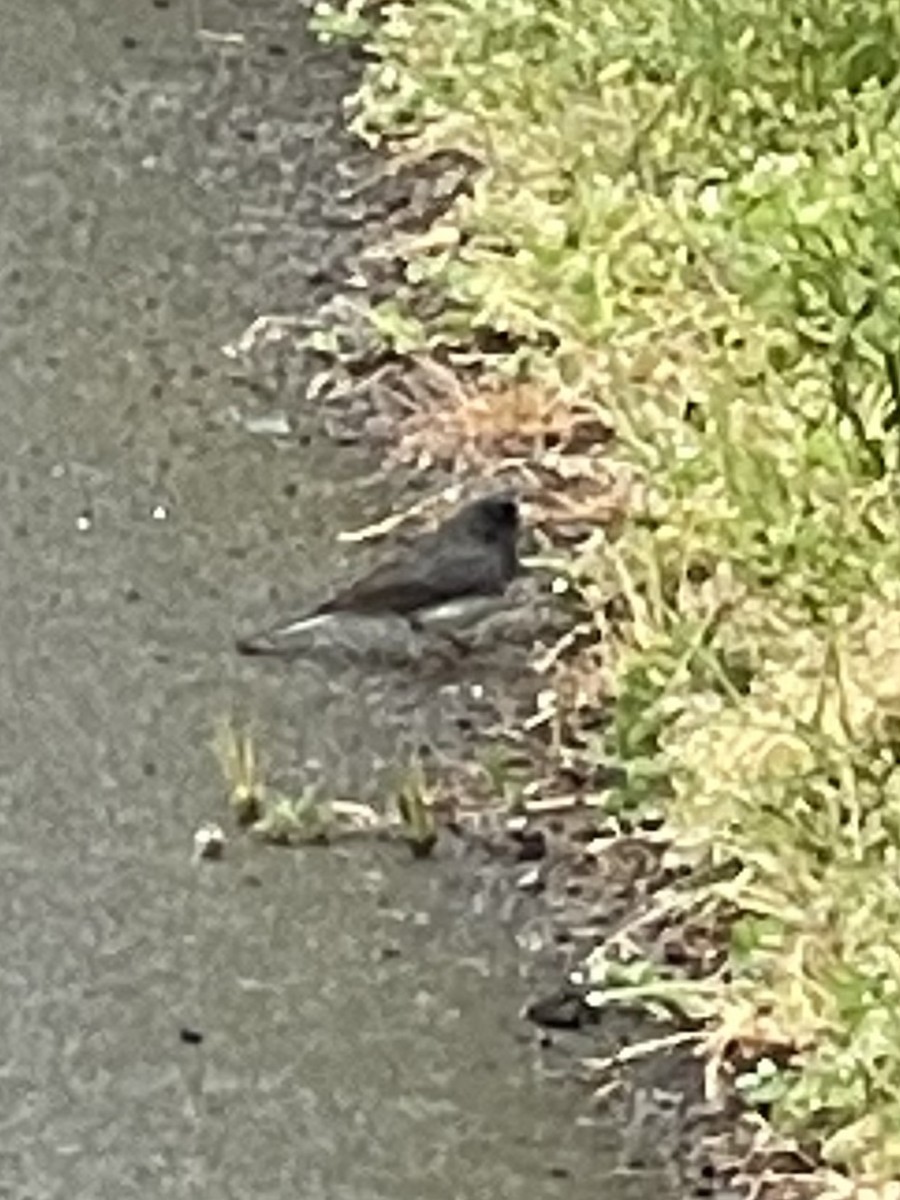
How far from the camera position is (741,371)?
4648mm

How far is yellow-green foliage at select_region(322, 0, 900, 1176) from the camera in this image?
151 inches

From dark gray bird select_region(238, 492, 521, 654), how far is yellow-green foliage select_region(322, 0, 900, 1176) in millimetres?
120

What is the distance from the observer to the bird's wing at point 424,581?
14.2ft

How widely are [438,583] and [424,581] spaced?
3cm

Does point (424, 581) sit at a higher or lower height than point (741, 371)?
lower

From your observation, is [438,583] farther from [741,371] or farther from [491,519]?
[741,371]

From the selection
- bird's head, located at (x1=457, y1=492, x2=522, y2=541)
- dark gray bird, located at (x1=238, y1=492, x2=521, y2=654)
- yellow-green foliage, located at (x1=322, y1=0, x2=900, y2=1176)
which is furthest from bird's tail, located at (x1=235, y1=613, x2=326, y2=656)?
yellow-green foliage, located at (x1=322, y1=0, x2=900, y2=1176)

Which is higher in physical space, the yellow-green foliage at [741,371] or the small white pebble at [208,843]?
the yellow-green foliage at [741,371]

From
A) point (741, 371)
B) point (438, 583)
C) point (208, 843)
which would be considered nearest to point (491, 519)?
point (438, 583)

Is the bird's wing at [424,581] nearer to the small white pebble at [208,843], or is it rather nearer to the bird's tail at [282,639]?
the bird's tail at [282,639]

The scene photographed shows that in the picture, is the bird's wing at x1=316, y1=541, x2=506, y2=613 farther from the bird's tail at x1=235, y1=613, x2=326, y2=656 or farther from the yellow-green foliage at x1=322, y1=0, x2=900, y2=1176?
the yellow-green foliage at x1=322, y1=0, x2=900, y2=1176

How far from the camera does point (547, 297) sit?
191 inches

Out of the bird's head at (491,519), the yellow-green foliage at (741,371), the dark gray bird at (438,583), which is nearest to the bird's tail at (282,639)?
the dark gray bird at (438,583)

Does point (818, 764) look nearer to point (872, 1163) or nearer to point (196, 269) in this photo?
point (872, 1163)
